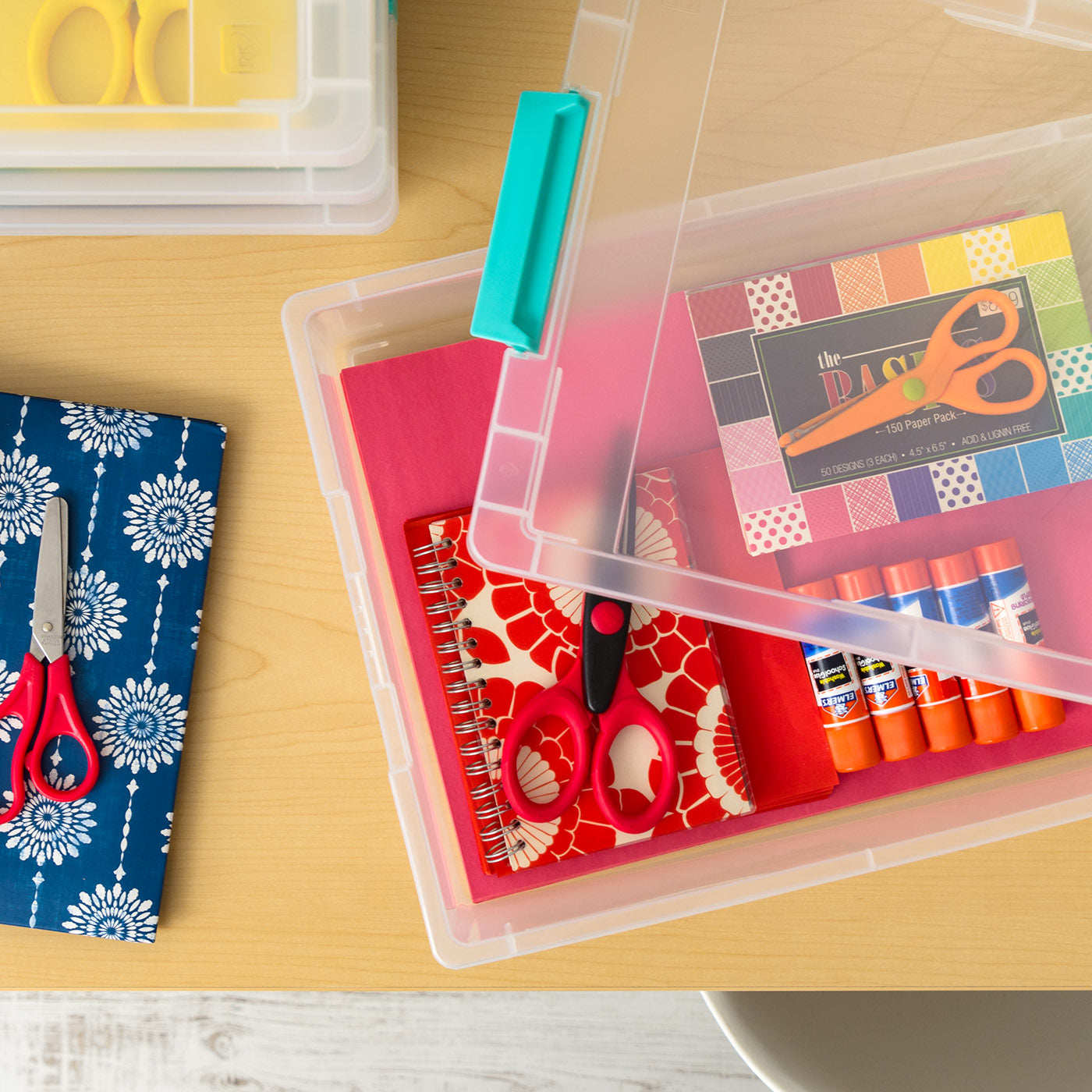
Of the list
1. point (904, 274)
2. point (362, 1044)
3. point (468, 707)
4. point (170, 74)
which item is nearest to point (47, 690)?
point (468, 707)

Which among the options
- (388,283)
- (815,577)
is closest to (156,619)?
(388,283)

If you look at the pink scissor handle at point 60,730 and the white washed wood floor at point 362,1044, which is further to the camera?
the white washed wood floor at point 362,1044

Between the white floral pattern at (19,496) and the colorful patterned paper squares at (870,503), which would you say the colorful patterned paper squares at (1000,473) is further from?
the white floral pattern at (19,496)

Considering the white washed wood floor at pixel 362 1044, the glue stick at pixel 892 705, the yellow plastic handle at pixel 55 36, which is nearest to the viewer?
the yellow plastic handle at pixel 55 36

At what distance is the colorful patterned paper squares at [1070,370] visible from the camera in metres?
0.52

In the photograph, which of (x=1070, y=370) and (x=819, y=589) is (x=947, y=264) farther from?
(x=819, y=589)

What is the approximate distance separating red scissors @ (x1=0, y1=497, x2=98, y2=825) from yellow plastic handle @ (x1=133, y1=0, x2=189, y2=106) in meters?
0.25

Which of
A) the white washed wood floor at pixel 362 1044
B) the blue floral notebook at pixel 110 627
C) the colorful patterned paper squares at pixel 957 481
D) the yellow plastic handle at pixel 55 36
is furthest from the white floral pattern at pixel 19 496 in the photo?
the white washed wood floor at pixel 362 1044

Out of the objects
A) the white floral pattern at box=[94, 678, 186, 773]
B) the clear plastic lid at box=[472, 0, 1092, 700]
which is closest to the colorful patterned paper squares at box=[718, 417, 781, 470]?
the clear plastic lid at box=[472, 0, 1092, 700]

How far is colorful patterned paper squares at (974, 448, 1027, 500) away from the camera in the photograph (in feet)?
1.72

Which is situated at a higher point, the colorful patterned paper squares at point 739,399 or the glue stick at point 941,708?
the colorful patterned paper squares at point 739,399

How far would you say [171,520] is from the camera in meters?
0.59

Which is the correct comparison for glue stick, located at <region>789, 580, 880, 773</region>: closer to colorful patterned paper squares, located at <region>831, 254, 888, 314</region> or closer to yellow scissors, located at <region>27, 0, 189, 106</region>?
colorful patterned paper squares, located at <region>831, 254, 888, 314</region>

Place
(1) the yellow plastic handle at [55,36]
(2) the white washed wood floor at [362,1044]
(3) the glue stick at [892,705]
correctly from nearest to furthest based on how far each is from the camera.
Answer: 1. (1) the yellow plastic handle at [55,36]
2. (3) the glue stick at [892,705]
3. (2) the white washed wood floor at [362,1044]
